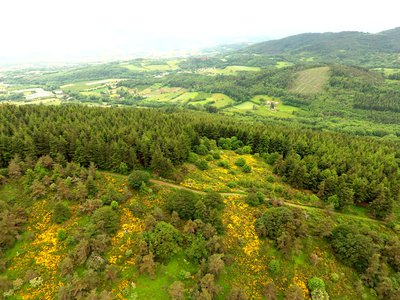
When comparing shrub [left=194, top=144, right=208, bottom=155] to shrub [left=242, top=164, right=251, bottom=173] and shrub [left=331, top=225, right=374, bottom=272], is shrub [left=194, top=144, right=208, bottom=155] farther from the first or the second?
shrub [left=331, top=225, right=374, bottom=272]

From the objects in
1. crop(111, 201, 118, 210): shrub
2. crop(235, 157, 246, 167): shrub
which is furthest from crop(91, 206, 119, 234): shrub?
crop(235, 157, 246, 167): shrub

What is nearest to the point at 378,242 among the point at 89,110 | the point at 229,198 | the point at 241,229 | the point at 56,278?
the point at 241,229

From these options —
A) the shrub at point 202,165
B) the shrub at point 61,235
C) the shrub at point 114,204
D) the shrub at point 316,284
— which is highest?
the shrub at point 114,204

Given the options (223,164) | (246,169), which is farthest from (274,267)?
(223,164)

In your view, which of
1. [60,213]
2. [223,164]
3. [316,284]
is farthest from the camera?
[223,164]

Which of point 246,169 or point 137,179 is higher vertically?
point 137,179

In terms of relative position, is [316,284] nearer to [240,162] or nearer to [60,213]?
[240,162]

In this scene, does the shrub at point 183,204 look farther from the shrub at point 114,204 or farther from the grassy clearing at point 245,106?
the grassy clearing at point 245,106

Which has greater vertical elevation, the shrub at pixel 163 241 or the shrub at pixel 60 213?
the shrub at pixel 60 213

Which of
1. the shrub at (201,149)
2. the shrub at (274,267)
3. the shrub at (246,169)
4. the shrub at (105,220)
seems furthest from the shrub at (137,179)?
the shrub at (274,267)

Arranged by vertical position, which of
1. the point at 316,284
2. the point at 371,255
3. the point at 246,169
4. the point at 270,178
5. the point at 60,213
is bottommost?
the point at 316,284

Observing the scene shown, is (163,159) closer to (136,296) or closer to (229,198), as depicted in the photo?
(229,198)
